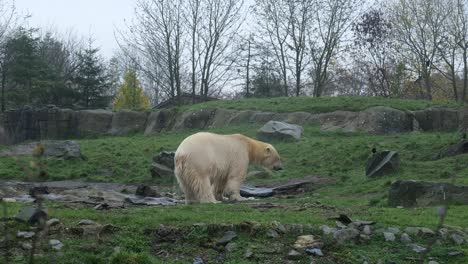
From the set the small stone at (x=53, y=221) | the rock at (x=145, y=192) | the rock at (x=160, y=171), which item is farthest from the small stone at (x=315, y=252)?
the rock at (x=160, y=171)

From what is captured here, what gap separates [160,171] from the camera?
2111 cm

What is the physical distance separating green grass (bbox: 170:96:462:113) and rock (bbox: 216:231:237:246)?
2292cm

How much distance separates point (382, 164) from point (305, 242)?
9.06 meters

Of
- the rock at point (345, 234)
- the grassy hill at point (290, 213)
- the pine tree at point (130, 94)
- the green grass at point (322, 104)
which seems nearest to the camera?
the grassy hill at point (290, 213)

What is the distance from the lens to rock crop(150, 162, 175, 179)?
20866 millimetres

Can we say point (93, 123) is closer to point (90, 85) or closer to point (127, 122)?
point (127, 122)

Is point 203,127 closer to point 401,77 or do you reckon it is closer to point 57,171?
point 57,171

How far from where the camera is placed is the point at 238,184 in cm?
1416

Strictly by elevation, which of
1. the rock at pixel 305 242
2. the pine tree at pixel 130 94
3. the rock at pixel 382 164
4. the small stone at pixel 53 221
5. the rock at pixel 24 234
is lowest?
the rock at pixel 305 242

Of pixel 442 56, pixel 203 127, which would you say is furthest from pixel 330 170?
pixel 442 56

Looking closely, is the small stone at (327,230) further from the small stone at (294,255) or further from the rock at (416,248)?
the rock at (416,248)

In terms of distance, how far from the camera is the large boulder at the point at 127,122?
36581mm

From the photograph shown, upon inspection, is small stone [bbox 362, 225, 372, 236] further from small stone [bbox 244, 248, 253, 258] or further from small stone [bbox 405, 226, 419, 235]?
small stone [bbox 244, 248, 253, 258]

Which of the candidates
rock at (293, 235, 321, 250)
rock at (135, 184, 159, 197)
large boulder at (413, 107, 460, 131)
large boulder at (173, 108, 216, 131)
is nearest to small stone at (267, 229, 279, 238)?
rock at (293, 235, 321, 250)
